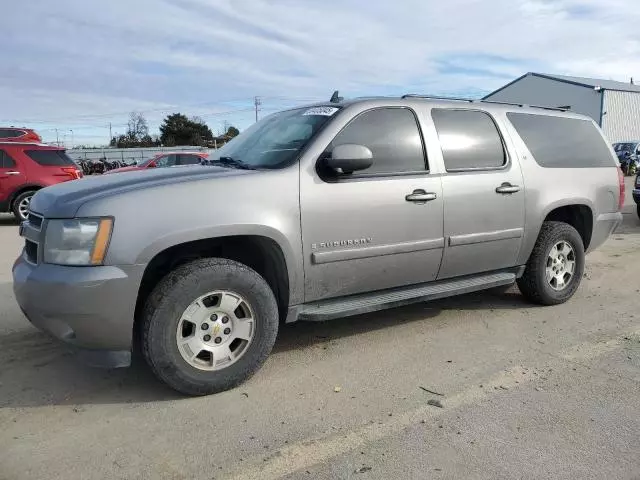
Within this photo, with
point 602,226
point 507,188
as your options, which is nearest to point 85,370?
point 507,188

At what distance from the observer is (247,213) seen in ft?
10.8

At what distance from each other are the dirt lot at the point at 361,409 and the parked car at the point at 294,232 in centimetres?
35

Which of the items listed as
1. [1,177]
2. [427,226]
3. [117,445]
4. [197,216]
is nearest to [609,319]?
[427,226]

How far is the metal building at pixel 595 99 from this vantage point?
145 feet

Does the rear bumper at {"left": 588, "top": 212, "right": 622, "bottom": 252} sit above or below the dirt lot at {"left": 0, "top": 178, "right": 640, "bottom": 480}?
above

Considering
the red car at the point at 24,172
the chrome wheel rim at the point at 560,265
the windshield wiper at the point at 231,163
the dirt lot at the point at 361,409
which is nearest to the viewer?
the dirt lot at the point at 361,409

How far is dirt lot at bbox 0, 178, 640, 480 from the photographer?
2592 millimetres

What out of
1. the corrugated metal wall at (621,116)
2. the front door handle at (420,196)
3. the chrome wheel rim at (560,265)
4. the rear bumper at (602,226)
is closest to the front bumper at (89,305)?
the front door handle at (420,196)

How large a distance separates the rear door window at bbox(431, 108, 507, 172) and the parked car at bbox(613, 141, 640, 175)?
2556 cm

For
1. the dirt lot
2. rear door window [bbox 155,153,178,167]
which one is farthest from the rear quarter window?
rear door window [bbox 155,153,178,167]

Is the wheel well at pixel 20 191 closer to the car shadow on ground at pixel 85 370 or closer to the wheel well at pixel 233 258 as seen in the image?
the car shadow on ground at pixel 85 370

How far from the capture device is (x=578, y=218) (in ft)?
17.5

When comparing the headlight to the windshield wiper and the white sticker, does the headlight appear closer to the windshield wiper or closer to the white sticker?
the windshield wiper

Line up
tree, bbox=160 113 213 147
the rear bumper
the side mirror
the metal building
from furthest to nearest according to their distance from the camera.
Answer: tree, bbox=160 113 213 147, the metal building, the rear bumper, the side mirror
